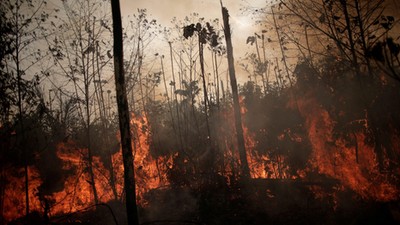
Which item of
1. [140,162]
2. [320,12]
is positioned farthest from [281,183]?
[140,162]

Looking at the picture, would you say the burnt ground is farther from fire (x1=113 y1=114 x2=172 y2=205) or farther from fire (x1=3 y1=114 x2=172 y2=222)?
fire (x1=113 y1=114 x2=172 y2=205)

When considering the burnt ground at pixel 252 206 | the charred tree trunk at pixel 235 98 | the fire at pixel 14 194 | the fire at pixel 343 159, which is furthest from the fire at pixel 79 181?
the fire at pixel 343 159

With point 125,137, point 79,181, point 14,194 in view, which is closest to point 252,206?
point 125,137

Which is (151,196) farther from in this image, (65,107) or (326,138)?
(65,107)

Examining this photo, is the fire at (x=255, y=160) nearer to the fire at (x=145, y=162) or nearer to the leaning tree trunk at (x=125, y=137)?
the fire at (x=145, y=162)

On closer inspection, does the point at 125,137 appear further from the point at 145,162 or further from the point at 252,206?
the point at 145,162

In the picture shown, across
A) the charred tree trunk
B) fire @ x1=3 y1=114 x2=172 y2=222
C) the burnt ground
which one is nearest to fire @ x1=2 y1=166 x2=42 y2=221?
fire @ x1=3 y1=114 x2=172 y2=222

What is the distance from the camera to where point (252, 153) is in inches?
800

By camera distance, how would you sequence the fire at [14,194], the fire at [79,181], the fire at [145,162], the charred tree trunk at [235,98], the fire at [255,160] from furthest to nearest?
1. the fire at [255,160]
2. the fire at [145,162]
3. the charred tree trunk at [235,98]
4. the fire at [79,181]
5. the fire at [14,194]

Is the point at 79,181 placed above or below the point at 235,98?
below

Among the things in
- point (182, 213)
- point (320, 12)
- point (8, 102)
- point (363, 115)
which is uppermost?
point (320, 12)

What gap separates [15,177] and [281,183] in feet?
40.1

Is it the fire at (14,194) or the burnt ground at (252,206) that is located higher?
the fire at (14,194)

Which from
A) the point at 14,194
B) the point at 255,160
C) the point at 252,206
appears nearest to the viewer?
the point at 252,206
